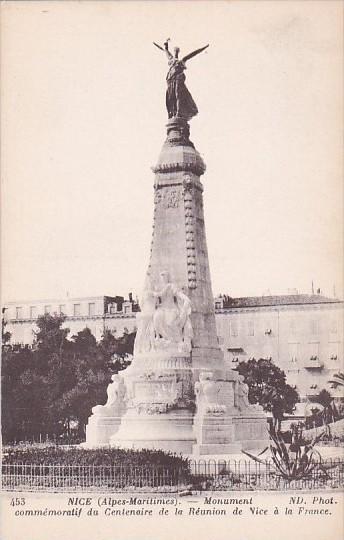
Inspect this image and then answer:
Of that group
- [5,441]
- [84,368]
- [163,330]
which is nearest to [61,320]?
[84,368]

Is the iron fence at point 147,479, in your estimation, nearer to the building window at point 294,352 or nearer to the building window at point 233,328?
the building window at point 294,352

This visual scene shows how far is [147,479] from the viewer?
17109 millimetres

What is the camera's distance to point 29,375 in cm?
2128

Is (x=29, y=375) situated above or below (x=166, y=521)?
above

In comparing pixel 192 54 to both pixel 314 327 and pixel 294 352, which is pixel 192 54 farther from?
pixel 294 352

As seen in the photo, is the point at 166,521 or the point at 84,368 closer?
the point at 166,521

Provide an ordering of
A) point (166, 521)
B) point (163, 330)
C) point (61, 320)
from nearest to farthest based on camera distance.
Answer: point (166, 521) < point (163, 330) < point (61, 320)

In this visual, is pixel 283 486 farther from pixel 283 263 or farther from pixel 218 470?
pixel 283 263

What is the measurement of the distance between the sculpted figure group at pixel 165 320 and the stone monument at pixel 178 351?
0.8 inches

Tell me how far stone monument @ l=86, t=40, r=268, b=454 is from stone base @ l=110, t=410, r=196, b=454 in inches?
0.8

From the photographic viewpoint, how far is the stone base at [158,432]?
753 inches

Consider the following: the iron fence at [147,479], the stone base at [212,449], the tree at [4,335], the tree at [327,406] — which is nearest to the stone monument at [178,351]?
the stone base at [212,449]

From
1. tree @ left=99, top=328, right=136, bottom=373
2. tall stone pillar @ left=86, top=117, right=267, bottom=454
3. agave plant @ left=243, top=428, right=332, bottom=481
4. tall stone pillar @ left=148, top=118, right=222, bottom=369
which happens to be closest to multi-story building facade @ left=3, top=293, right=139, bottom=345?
tree @ left=99, top=328, right=136, bottom=373

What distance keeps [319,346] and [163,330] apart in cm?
742
